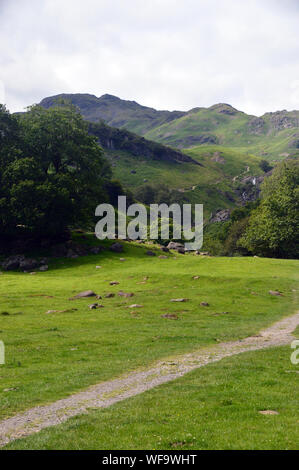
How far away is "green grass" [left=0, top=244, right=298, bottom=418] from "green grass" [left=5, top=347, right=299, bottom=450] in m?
4.15

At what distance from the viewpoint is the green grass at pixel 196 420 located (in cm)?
1307

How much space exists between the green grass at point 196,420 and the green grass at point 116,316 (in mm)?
4145

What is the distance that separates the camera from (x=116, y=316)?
132 feet

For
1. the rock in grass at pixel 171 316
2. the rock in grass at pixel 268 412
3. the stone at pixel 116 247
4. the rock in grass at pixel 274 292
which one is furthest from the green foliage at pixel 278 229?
the rock in grass at pixel 268 412

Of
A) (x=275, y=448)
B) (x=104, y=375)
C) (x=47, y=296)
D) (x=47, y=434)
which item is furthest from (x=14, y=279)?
(x=275, y=448)

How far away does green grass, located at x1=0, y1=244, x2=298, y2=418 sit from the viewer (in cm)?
2334

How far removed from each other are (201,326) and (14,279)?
36305 mm

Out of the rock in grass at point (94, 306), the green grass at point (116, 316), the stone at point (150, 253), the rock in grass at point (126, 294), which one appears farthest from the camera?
the stone at point (150, 253)

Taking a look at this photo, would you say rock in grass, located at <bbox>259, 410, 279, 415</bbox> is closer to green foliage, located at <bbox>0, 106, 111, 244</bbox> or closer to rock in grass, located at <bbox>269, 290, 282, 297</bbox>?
rock in grass, located at <bbox>269, 290, 282, 297</bbox>

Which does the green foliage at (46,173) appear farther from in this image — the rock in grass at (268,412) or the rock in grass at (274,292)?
the rock in grass at (268,412)

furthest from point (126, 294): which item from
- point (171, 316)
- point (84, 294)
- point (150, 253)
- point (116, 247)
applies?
point (116, 247)

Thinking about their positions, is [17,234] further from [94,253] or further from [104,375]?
[104,375]

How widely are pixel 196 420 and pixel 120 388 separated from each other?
6.58m

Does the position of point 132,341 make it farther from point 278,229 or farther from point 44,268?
point 278,229
